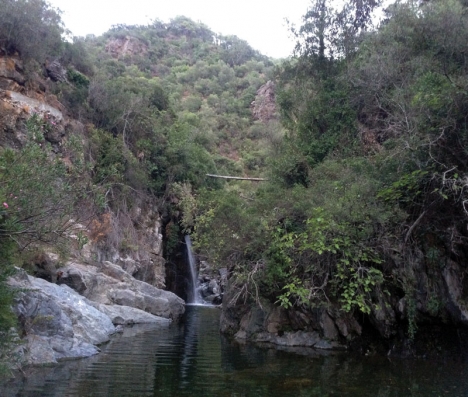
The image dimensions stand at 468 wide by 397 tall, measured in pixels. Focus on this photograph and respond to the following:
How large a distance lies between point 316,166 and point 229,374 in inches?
402

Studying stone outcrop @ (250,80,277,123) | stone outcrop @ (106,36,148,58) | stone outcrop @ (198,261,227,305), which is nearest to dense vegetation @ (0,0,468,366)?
stone outcrop @ (198,261,227,305)

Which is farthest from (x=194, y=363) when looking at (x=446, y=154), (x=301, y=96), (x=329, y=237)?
(x=301, y=96)

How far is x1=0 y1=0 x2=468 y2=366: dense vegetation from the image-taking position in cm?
1210

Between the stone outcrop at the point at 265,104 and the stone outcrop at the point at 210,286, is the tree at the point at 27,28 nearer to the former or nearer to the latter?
the stone outcrop at the point at 210,286

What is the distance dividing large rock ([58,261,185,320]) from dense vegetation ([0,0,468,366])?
8.76ft

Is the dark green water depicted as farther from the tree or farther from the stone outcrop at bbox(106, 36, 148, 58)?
the stone outcrop at bbox(106, 36, 148, 58)

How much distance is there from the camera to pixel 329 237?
12.9 meters

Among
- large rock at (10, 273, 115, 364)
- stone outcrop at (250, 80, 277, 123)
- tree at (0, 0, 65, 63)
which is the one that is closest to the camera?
large rock at (10, 273, 115, 364)

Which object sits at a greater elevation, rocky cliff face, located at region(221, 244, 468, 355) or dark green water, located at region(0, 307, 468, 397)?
rocky cliff face, located at region(221, 244, 468, 355)

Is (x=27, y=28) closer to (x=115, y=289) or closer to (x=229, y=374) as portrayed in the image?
(x=115, y=289)

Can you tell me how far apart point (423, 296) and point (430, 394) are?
16.1 feet

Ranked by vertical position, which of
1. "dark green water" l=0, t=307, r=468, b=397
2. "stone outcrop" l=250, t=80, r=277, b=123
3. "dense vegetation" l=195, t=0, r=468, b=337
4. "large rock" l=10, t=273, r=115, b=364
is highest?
"stone outcrop" l=250, t=80, r=277, b=123

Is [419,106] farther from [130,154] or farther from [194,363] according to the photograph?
[130,154]

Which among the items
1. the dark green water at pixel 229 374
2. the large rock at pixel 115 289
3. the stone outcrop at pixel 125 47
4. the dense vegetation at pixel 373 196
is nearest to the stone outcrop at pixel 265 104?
the stone outcrop at pixel 125 47
